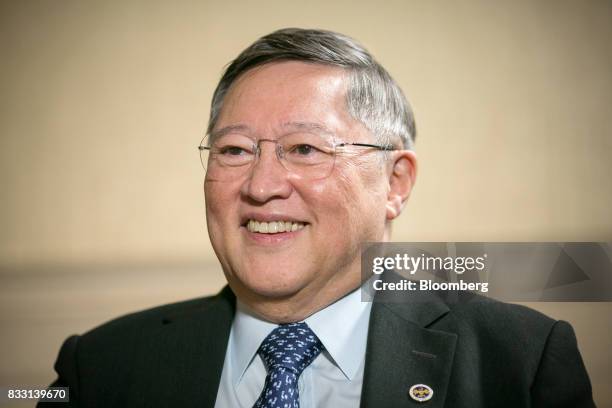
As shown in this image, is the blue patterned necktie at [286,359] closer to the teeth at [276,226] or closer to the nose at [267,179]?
the teeth at [276,226]

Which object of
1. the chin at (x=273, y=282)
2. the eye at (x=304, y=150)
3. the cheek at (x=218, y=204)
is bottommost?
the chin at (x=273, y=282)

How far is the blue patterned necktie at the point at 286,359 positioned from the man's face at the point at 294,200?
0.39ft

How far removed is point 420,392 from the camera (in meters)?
1.44

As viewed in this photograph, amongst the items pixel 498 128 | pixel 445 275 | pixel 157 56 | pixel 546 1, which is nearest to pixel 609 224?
pixel 498 128

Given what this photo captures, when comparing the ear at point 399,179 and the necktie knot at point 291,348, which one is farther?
the ear at point 399,179

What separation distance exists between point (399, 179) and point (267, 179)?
18.9 inches

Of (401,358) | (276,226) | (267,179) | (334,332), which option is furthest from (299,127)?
(401,358)

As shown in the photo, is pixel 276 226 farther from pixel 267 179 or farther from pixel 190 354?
pixel 190 354

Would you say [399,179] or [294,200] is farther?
[399,179]

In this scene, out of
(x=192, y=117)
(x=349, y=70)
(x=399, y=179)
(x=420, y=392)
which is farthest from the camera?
(x=192, y=117)

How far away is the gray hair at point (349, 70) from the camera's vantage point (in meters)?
1.63

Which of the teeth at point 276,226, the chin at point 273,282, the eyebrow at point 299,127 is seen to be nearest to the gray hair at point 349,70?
the eyebrow at point 299,127

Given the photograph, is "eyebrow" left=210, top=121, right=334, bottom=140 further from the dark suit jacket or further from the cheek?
the dark suit jacket

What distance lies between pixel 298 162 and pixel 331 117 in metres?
0.16
